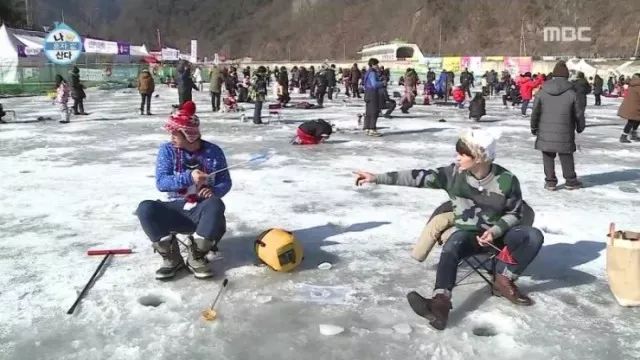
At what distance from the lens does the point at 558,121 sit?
295 inches

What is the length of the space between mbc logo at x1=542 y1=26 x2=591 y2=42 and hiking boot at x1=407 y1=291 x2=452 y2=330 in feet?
276

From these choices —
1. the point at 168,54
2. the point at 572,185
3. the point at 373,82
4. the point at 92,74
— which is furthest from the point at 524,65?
the point at 572,185

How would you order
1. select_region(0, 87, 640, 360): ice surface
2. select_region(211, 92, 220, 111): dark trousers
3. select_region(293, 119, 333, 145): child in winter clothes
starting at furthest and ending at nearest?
select_region(211, 92, 220, 111): dark trousers
select_region(293, 119, 333, 145): child in winter clothes
select_region(0, 87, 640, 360): ice surface

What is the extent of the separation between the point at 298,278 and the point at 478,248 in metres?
1.31

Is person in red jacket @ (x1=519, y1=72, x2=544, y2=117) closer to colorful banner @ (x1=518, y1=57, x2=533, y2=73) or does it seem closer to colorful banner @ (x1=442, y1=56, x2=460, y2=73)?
colorful banner @ (x1=518, y1=57, x2=533, y2=73)

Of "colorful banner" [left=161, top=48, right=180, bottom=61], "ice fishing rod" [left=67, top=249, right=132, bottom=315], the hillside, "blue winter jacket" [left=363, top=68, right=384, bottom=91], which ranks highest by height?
the hillside

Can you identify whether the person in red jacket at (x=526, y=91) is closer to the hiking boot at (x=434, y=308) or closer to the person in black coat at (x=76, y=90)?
the person in black coat at (x=76, y=90)

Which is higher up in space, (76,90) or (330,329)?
(76,90)

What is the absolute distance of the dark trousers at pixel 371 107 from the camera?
12680 millimetres

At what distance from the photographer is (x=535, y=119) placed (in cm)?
770

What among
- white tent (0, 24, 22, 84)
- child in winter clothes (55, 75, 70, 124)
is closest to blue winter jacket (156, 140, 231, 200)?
child in winter clothes (55, 75, 70, 124)

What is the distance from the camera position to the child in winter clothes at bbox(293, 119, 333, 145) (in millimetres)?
11594

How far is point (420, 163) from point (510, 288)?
5962 mm

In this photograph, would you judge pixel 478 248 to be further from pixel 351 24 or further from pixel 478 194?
pixel 351 24
